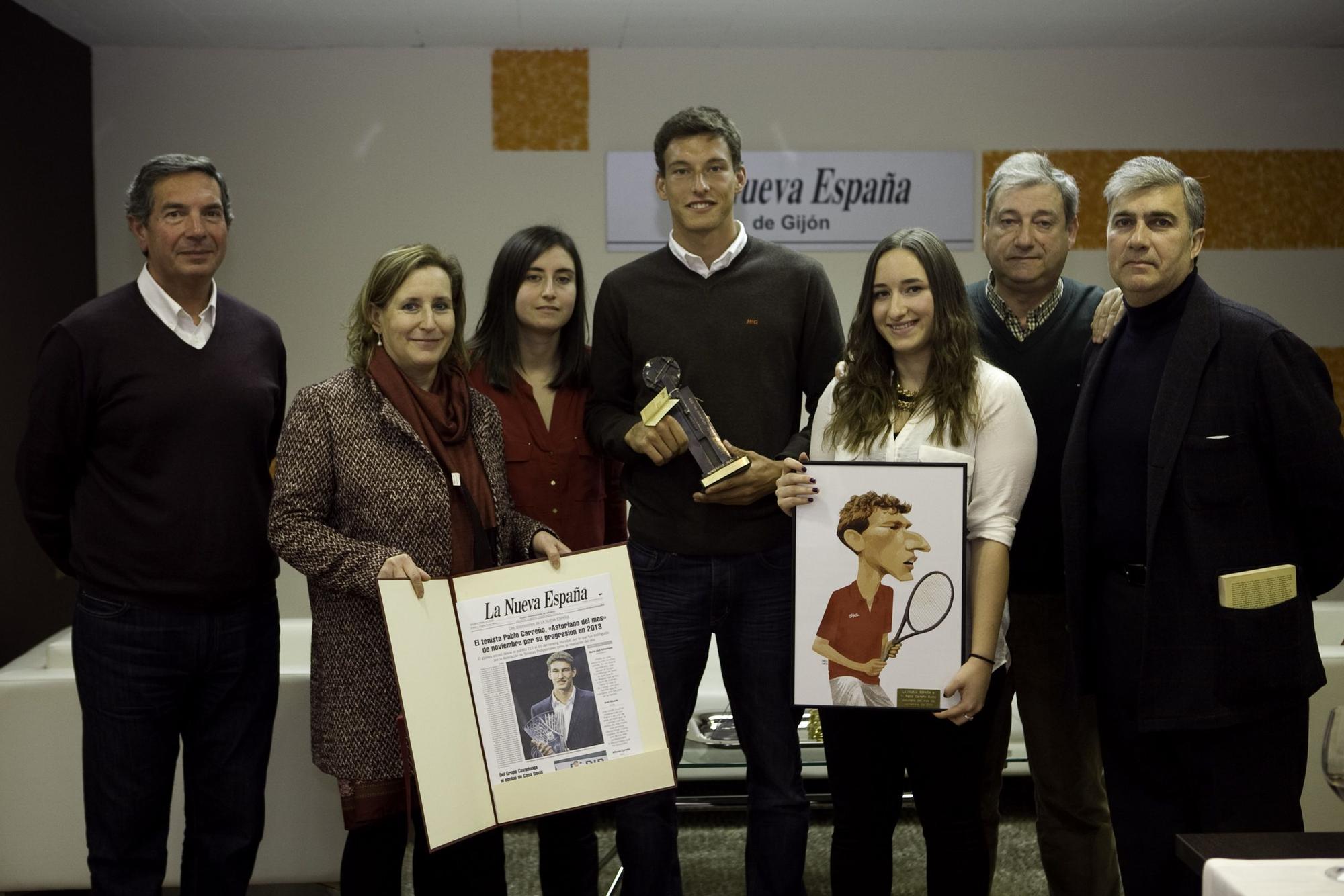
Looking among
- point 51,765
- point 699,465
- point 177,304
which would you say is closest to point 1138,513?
point 699,465

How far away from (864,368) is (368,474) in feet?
3.27

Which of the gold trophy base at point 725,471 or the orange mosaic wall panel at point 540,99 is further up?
the orange mosaic wall panel at point 540,99

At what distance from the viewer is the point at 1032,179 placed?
249 centimetres

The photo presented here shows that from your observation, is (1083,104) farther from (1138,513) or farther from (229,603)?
(229,603)

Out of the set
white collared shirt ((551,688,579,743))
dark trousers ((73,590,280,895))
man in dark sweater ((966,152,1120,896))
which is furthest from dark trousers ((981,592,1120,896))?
dark trousers ((73,590,280,895))

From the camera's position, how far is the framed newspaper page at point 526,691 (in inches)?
79.8

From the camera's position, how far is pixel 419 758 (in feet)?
6.59

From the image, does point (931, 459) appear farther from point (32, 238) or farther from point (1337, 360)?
point (1337, 360)

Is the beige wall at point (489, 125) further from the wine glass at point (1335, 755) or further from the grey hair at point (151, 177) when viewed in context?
the wine glass at point (1335, 755)

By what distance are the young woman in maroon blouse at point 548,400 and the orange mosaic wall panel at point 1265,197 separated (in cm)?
336

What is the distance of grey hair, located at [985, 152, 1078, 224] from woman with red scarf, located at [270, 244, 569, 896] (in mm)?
1275

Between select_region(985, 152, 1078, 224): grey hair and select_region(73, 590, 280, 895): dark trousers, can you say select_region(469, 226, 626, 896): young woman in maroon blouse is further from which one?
select_region(985, 152, 1078, 224): grey hair

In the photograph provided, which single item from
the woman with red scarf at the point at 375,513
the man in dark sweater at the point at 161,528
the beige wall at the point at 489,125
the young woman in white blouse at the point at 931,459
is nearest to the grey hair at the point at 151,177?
the man in dark sweater at the point at 161,528

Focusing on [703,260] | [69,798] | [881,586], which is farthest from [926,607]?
[69,798]
